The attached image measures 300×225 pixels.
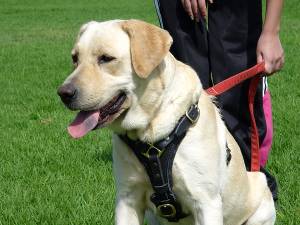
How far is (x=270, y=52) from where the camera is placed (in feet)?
14.3

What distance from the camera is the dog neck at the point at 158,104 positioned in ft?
11.7

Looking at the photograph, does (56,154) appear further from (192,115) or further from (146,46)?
(146,46)

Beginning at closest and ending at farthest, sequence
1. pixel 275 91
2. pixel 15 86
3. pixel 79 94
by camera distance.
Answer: pixel 79 94 < pixel 275 91 < pixel 15 86

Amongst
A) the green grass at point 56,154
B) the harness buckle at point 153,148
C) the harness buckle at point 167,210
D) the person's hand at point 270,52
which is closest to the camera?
the harness buckle at point 153,148

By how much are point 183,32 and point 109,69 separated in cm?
138

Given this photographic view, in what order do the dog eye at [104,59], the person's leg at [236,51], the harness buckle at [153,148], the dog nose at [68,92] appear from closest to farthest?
the dog nose at [68,92] → the dog eye at [104,59] → the harness buckle at [153,148] → the person's leg at [236,51]

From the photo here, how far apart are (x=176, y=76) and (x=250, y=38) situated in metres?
1.30

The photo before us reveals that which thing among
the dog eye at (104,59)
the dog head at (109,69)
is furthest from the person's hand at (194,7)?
the dog eye at (104,59)

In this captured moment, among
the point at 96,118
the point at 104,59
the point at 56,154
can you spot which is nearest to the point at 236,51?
the point at 104,59

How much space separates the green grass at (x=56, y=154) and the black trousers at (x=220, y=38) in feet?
3.79

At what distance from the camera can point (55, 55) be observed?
47.5 feet

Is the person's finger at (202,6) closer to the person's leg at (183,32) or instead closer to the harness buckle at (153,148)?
the person's leg at (183,32)

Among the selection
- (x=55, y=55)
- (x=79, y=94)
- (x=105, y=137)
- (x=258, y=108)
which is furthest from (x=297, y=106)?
(x=55, y=55)

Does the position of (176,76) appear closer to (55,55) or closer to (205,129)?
(205,129)
